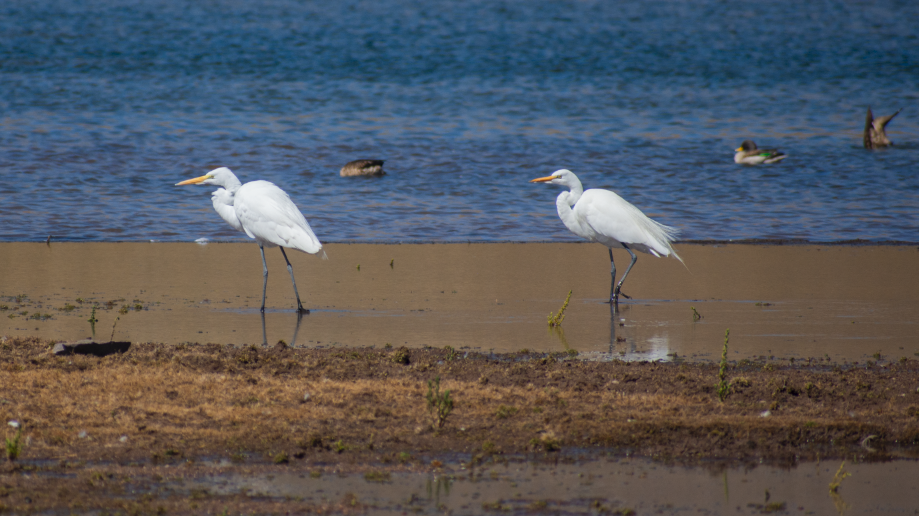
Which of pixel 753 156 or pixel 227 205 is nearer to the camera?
pixel 227 205

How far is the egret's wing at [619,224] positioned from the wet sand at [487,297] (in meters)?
0.49

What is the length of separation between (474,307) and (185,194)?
382 inches

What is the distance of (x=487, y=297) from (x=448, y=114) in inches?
687

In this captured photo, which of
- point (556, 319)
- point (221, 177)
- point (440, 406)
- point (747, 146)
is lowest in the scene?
point (440, 406)

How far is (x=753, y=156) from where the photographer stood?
66.8 ft

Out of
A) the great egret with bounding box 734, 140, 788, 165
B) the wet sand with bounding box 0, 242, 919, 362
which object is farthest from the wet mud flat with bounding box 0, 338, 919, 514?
the great egret with bounding box 734, 140, 788, 165

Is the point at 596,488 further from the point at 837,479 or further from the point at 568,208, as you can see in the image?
the point at 568,208

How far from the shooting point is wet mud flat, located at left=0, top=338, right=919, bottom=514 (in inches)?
166

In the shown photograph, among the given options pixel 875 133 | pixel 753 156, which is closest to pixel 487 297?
pixel 753 156

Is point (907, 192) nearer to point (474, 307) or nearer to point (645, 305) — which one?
point (645, 305)

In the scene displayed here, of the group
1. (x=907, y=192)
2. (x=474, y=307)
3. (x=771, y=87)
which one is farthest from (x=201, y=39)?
(x=474, y=307)

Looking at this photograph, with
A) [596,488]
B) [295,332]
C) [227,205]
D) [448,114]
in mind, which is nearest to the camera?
[596,488]

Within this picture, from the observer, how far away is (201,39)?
37969 mm

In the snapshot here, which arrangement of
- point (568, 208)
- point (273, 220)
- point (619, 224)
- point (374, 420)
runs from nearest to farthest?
1. point (374, 420)
2. point (273, 220)
3. point (619, 224)
4. point (568, 208)
